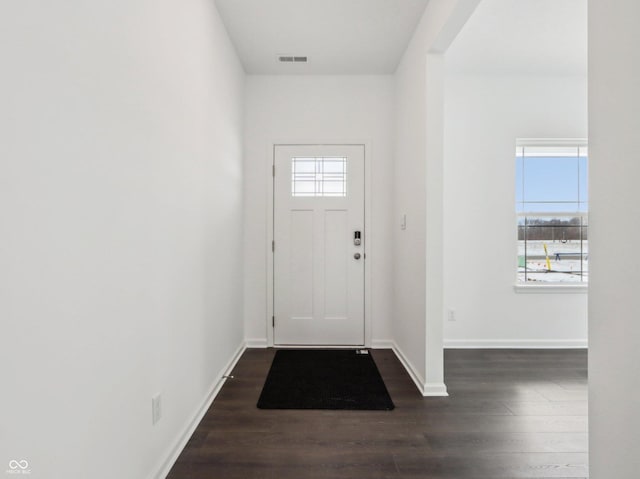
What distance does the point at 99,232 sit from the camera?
119cm

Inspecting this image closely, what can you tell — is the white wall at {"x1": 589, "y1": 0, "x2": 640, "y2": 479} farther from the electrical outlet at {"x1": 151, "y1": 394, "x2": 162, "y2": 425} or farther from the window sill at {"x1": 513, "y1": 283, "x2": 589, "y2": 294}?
the window sill at {"x1": 513, "y1": 283, "x2": 589, "y2": 294}

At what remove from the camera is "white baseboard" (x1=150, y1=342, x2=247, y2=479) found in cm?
166

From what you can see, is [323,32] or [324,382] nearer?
[324,382]

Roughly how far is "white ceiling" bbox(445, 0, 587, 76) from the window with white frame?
2.62ft

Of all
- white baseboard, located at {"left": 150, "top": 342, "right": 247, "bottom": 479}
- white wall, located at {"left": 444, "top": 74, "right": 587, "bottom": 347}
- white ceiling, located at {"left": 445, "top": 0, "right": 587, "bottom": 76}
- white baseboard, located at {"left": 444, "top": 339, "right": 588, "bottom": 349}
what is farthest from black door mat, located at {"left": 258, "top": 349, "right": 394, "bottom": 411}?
white ceiling, located at {"left": 445, "top": 0, "right": 587, "bottom": 76}

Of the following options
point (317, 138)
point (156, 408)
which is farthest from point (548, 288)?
point (156, 408)

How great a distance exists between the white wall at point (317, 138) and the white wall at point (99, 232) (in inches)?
56.2

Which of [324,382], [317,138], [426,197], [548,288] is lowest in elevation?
[324,382]

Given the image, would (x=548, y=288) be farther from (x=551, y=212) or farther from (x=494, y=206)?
(x=494, y=206)

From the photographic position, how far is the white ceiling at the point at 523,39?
2588 mm

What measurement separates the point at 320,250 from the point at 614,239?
9.36 ft

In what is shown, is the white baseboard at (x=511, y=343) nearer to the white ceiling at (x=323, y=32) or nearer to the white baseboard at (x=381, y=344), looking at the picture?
the white baseboard at (x=381, y=344)

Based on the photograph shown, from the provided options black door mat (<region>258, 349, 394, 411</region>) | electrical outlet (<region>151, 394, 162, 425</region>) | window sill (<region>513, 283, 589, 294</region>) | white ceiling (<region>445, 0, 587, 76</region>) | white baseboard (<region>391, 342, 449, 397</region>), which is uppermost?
white ceiling (<region>445, 0, 587, 76</region>)

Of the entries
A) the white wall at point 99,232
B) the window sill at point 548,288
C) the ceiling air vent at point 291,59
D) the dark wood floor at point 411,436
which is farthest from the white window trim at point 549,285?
the white wall at point 99,232
